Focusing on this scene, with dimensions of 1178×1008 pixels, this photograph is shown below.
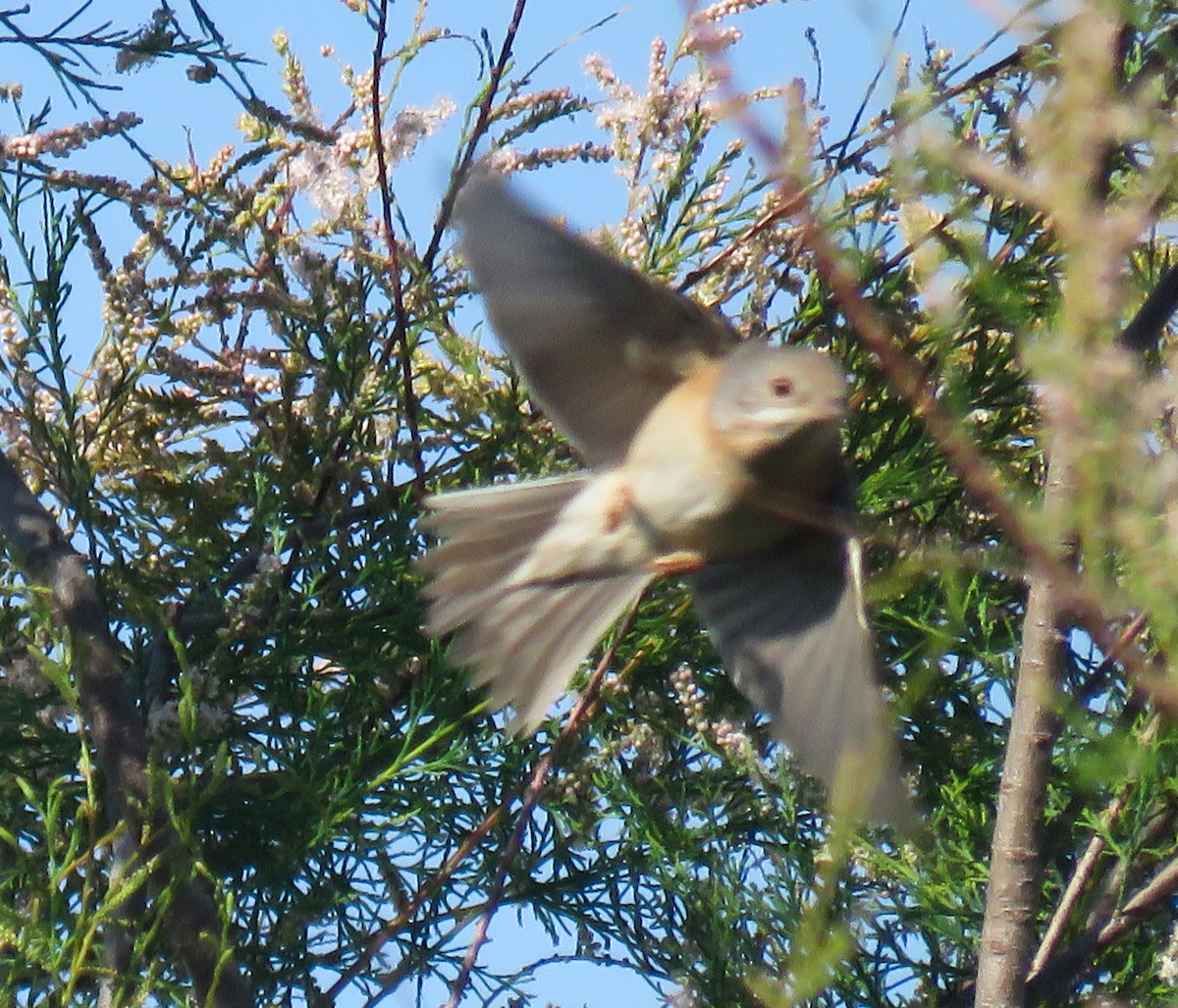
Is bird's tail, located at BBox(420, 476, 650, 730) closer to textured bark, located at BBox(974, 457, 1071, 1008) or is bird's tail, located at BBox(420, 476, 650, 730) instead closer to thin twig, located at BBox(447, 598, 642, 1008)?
thin twig, located at BBox(447, 598, 642, 1008)

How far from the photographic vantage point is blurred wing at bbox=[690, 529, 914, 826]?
213 centimetres

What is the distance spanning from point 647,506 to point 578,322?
342 mm

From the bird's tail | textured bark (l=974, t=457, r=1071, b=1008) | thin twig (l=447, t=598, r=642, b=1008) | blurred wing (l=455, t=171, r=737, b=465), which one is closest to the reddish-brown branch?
thin twig (l=447, t=598, r=642, b=1008)

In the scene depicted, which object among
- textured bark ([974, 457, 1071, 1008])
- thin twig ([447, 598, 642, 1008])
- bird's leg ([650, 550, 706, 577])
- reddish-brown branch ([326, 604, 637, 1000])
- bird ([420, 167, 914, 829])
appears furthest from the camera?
bird's leg ([650, 550, 706, 577])

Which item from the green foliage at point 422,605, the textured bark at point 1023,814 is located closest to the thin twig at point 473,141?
the green foliage at point 422,605

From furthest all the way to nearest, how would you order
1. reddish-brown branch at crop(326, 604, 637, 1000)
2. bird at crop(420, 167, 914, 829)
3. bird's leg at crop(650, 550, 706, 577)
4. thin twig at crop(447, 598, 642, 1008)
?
bird's leg at crop(650, 550, 706, 577)
bird at crop(420, 167, 914, 829)
reddish-brown branch at crop(326, 604, 637, 1000)
thin twig at crop(447, 598, 642, 1008)

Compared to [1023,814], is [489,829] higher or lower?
higher

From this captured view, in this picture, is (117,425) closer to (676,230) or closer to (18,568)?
(18,568)

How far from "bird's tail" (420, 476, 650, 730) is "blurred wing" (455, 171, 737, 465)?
125 mm

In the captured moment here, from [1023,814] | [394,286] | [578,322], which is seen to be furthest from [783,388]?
[1023,814]

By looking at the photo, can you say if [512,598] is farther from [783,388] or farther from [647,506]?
[783,388]

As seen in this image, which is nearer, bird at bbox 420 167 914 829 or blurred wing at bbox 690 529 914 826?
blurred wing at bbox 690 529 914 826

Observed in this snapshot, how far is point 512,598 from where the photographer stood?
275 centimetres

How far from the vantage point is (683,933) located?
2.46 m
